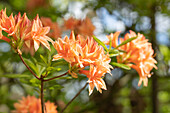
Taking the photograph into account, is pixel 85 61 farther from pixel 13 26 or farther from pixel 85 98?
pixel 85 98

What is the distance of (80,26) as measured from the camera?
1.93 meters

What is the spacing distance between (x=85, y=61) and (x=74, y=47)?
72 millimetres

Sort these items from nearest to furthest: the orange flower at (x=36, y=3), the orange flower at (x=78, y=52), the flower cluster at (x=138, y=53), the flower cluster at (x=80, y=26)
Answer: the orange flower at (x=78, y=52)
the flower cluster at (x=138, y=53)
the flower cluster at (x=80, y=26)
the orange flower at (x=36, y=3)

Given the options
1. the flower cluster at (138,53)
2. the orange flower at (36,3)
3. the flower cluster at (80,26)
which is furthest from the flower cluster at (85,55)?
the orange flower at (36,3)

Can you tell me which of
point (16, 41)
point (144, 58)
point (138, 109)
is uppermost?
point (16, 41)

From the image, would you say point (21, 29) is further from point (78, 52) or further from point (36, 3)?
point (36, 3)

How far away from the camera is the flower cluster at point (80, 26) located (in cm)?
188

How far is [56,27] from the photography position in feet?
5.57

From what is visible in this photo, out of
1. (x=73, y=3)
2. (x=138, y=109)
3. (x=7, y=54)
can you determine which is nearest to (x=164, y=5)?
(x=73, y=3)

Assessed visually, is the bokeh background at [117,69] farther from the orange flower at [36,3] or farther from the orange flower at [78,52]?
the orange flower at [78,52]

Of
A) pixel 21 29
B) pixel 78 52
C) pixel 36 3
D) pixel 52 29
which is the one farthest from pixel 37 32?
pixel 36 3

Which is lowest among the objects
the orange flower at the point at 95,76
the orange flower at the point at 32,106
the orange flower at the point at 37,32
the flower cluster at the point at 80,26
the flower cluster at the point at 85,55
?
the orange flower at the point at 32,106

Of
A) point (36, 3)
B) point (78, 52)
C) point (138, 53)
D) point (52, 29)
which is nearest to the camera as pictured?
point (78, 52)

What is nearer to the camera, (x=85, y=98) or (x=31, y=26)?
(x=31, y=26)
